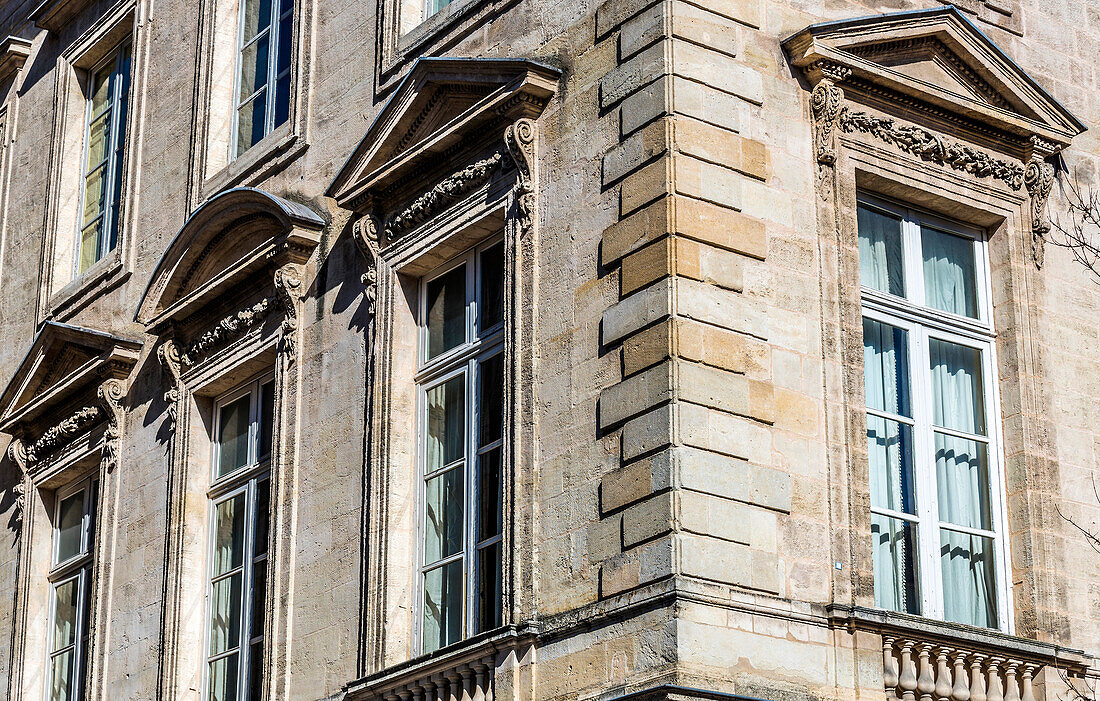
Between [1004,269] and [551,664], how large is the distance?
3.52 m

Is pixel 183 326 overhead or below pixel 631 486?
overhead

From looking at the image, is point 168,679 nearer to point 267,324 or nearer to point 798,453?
point 267,324

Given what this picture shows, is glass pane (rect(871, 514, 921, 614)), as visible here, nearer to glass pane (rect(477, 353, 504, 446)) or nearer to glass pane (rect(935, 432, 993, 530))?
glass pane (rect(935, 432, 993, 530))

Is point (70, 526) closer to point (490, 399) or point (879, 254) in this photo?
point (490, 399)

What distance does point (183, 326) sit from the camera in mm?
13570

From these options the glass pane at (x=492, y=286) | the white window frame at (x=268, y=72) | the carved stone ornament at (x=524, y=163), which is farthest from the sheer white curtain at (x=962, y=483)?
the white window frame at (x=268, y=72)

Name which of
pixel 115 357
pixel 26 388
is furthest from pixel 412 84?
pixel 26 388

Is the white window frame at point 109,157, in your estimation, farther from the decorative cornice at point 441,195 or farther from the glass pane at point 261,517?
the decorative cornice at point 441,195

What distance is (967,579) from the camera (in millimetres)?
A: 10117

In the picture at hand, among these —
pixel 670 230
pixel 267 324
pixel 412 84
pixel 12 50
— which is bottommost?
pixel 670 230

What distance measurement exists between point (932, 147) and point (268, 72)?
5438mm

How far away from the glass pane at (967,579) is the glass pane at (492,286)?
2800 millimetres

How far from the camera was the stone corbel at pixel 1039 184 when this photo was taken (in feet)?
35.4

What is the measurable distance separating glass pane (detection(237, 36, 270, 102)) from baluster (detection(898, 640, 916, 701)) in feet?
22.8
